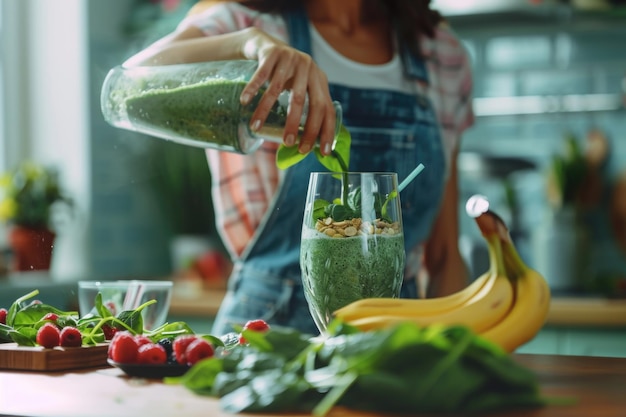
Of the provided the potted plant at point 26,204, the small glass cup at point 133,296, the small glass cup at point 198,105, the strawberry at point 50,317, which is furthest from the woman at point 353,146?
the potted plant at point 26,204

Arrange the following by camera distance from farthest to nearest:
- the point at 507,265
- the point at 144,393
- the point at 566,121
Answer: the point at 566,121 < the point at 507,265 < the point at 144,393

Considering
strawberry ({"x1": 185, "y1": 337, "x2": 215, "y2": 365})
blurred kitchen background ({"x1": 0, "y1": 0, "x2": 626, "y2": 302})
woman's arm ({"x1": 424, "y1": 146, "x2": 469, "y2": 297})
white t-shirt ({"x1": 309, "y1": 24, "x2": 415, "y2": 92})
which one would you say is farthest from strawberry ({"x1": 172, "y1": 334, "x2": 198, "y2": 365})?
blurred kitchen background ({"x1": 0, "y1": 0, "x2": 626, "y2": 302})

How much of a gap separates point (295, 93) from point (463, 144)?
2.17 metres

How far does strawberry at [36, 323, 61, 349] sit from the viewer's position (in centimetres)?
94

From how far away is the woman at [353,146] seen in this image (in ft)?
4.92

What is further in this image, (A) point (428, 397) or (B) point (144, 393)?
(B) point (144, 393)

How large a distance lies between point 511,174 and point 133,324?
2.23 m

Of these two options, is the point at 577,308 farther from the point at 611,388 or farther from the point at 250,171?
the point at 611,388

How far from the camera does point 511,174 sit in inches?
121

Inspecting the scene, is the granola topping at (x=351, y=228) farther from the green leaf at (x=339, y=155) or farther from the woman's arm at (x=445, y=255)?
the woman's arm at (x=445, y=255)

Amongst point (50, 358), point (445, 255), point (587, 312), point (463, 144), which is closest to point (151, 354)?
point (50, 358)

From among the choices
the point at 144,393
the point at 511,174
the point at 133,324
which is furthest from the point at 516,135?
the point at 144,393

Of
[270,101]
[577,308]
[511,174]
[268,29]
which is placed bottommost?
[577,308]

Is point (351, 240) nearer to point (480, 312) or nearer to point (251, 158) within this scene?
point (480, 312)
